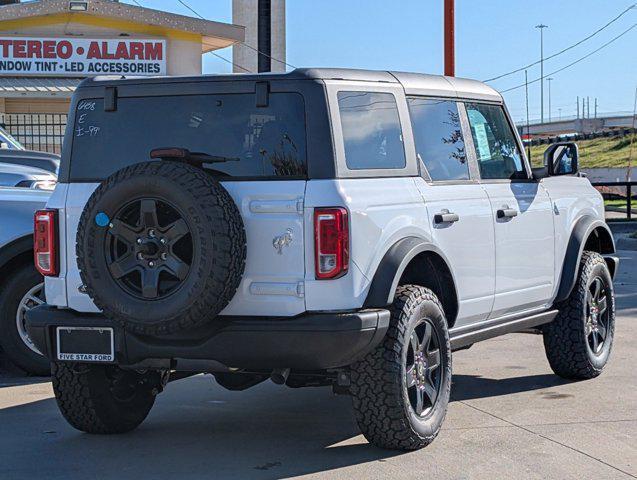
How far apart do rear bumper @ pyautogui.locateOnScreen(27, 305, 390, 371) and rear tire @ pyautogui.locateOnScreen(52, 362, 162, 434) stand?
1.93ft

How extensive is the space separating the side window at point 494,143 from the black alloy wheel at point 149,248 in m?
2.30

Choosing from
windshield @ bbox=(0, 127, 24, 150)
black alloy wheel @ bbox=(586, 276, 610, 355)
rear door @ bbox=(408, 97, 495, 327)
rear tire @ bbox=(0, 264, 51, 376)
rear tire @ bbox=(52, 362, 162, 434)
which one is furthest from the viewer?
windshield @ bbox=(0, 127, 24, 150)

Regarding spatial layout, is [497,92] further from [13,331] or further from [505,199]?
[13,331]

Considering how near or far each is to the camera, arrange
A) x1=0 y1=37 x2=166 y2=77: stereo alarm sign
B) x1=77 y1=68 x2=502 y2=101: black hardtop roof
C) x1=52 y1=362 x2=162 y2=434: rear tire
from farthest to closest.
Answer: x1=0 y1=37 x2=166 y2=77: stereo alarm sign → x1=52 y1=362 x2=162 y2=434: rear tire → x1=77 y1=68 x2=502 y2=101: black hardtop roof

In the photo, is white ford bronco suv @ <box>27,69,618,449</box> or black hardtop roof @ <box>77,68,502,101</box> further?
black hardtop roof @ <box>77,68,502,101</box>

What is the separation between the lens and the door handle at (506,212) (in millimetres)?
7013

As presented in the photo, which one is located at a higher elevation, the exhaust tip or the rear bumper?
the rear bumper

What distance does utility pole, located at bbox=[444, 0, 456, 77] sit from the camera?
56.5 ft

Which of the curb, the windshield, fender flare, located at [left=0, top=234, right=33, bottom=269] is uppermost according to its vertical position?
the windshield

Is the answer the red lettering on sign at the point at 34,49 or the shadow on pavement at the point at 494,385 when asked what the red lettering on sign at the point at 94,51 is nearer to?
the red lettering on sign at the point at 34,49

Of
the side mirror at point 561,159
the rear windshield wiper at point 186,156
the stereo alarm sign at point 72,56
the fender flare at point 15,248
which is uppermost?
the stereo alarm sign at point 72,56

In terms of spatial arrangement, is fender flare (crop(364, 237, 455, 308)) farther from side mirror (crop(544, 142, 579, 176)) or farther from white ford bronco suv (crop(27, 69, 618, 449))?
side mirror (crop(544, 142, 579, 176))

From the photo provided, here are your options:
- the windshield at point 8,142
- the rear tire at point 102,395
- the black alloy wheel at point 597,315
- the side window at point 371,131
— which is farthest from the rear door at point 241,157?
the windshield at point 8,142

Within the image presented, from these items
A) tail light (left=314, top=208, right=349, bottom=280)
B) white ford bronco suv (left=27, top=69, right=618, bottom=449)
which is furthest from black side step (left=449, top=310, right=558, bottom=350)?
tail light (left=314, top=208, right=349, bottom=280)
